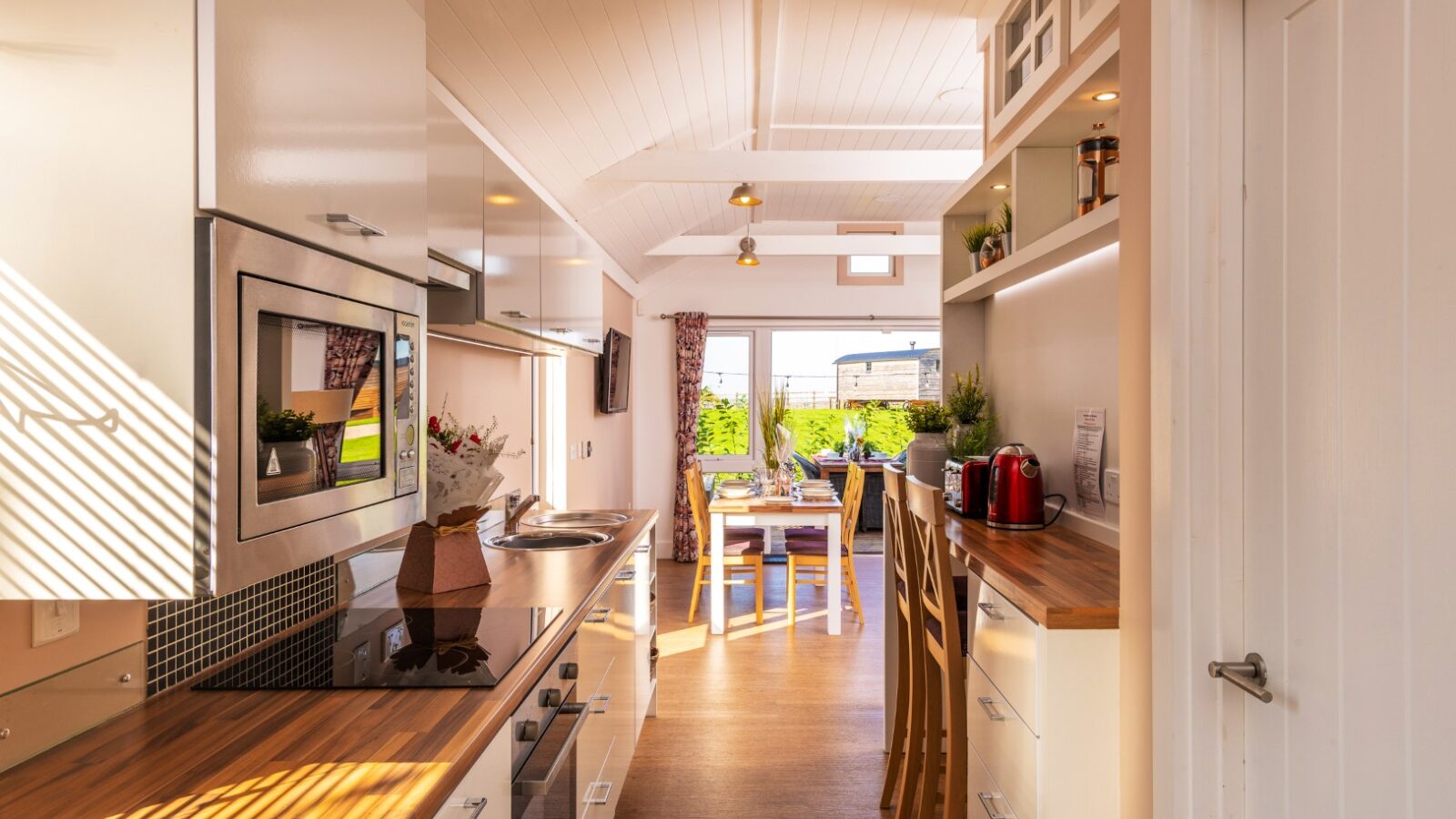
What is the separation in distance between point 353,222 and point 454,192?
0.84 metres

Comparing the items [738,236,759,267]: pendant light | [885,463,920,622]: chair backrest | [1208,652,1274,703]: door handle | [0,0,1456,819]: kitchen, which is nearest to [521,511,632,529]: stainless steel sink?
[0,0,1456,819]: kitchen

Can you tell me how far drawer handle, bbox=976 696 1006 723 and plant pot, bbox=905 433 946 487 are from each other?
1.30 metres

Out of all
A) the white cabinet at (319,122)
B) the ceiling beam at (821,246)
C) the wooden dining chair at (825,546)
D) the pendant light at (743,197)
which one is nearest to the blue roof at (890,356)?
the ceiling beam at (821,246)

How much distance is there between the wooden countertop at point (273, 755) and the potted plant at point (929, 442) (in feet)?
6.88

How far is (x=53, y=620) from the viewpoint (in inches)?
45.8

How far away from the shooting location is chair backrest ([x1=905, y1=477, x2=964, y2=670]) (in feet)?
6.73

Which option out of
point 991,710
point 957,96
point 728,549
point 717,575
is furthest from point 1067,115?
point 728,549

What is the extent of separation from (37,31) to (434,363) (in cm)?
178

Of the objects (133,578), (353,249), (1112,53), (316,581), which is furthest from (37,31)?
(1112,53)

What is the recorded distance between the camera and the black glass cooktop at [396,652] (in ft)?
4.59

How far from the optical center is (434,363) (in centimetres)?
271

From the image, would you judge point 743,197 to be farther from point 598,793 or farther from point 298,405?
point 298,405

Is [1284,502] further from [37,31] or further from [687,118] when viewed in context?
[687,118]

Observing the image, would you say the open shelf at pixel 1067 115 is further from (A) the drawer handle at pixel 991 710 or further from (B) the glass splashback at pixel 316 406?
(B) the glass splashback at pixel 316 406
